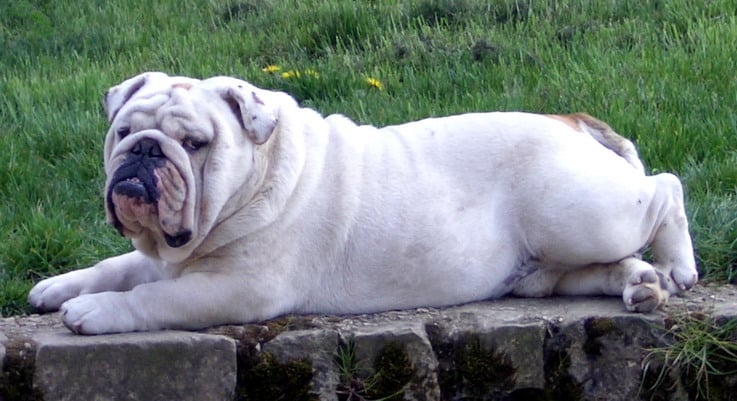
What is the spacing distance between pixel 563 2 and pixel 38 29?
368 cm

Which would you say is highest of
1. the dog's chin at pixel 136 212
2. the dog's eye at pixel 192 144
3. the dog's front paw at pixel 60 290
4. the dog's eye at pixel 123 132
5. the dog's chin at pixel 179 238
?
the dog's eye at pixel 123 132

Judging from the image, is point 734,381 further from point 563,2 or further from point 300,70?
point 563,2

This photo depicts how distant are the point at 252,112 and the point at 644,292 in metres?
1.41

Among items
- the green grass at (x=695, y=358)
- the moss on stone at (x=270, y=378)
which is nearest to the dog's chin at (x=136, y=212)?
the moss on stone at (x=270, y=378)

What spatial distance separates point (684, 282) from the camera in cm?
415

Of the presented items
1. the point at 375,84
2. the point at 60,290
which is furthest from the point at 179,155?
the point at 375,84

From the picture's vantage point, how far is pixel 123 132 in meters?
3.73

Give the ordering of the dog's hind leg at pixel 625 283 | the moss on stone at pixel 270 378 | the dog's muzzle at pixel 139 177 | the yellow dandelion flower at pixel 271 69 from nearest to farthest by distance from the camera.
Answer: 1. the dog's muzzle at pixel 139 177
2. the moss on stone at pixel 270 378
3. the dog's hind leg at pixel 625 283
4. the yellow dandelion flower at pixel 271 69

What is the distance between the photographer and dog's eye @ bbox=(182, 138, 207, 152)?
12.1 feet

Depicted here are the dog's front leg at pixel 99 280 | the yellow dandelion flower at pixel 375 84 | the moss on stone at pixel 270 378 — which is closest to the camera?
the moss on stone at pixel 270 378

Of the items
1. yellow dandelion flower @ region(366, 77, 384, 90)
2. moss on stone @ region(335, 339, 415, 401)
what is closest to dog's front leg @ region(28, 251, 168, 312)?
moss on stone @ region(335, 339, 415, 401)

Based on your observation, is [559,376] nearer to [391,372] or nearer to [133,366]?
[391,372]

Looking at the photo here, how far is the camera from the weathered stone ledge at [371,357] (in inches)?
144

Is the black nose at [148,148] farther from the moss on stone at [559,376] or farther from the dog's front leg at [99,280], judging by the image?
the moss on stone at [559,376]
